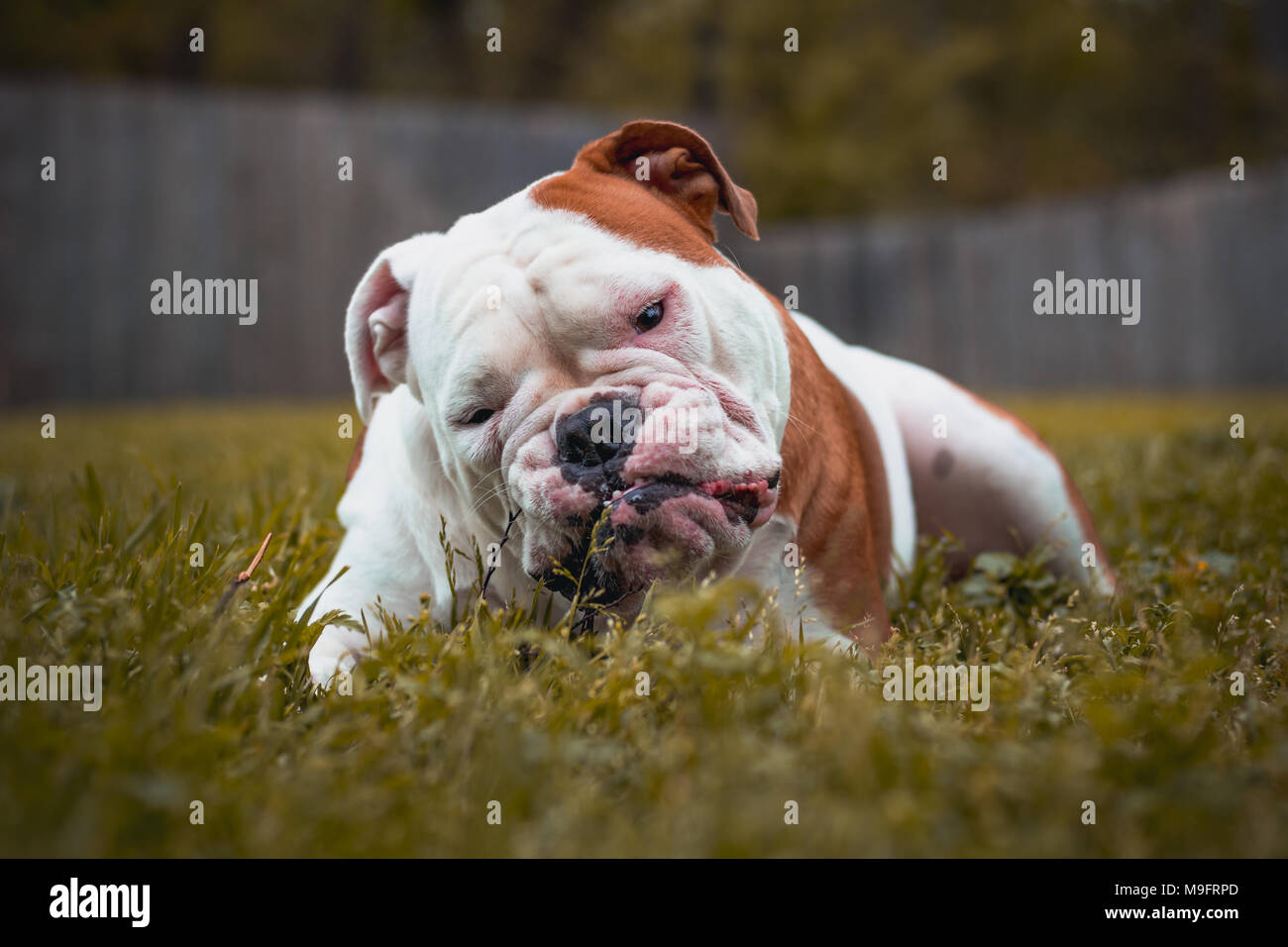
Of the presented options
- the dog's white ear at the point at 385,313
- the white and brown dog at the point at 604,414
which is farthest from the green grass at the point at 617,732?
the dog's white ear at the point at 385,313

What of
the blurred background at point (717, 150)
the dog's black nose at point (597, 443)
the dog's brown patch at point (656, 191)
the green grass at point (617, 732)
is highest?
the blurred background at point (717, 150)

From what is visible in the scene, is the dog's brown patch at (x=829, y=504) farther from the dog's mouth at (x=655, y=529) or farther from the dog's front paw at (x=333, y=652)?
the dog's front paw at (x=333, y=652)

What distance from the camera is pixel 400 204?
1257cm

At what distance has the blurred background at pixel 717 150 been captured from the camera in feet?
36.9

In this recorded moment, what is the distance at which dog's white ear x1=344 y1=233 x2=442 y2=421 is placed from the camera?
2580mm

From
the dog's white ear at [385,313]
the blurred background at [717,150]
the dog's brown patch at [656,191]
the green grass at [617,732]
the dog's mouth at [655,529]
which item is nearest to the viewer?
the green grass at [617,732]

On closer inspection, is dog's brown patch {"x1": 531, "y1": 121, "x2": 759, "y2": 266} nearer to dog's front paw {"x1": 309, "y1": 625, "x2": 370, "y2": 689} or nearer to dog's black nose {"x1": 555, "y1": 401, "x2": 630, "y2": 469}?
dog's black nose {"x1": 555, "y1": 401, "x2": 630, "y2": 469}

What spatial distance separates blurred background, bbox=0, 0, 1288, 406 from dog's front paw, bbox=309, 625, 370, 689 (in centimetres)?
1035

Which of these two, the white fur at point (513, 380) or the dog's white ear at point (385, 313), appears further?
the dog's white ear at point (385, 313)

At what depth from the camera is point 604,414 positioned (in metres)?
2.14

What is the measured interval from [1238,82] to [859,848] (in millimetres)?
23540

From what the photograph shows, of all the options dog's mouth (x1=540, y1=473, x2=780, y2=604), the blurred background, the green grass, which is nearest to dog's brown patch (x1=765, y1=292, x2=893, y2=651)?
the green grass

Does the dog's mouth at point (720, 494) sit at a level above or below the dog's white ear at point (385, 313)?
below
